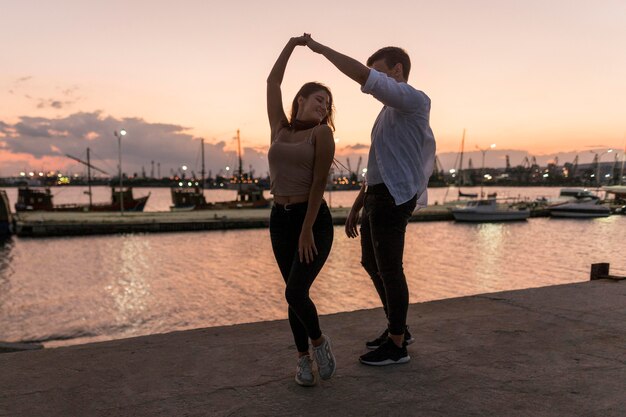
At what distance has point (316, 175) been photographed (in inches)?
96.9

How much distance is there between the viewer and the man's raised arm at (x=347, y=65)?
241cm

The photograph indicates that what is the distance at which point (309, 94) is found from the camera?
2.62m

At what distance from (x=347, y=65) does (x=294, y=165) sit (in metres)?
0.61

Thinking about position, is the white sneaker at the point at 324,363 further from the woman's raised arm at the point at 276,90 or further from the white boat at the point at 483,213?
the white boat at the point at 483,213

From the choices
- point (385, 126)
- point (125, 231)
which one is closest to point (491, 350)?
point (385, 126)

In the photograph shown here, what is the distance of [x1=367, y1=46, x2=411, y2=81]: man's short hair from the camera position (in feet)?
9.39

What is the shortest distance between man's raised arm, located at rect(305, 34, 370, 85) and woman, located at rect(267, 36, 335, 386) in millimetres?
194

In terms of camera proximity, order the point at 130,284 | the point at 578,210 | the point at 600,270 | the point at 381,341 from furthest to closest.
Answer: the point at 578,210, the point at 130,284, the point at 600,270, the point at 381,341

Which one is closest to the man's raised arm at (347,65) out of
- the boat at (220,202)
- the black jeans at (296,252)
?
the black jeans at (296,252)

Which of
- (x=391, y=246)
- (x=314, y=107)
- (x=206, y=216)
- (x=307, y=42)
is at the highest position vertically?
(x=307, y=42)

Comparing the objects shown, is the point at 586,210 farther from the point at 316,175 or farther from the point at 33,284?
the point at 316,175

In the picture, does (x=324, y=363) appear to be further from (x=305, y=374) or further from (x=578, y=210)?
(x=578, y=210)

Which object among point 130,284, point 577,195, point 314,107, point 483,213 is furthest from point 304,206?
point 577,195

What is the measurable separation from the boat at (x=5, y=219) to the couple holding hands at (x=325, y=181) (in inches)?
1498
